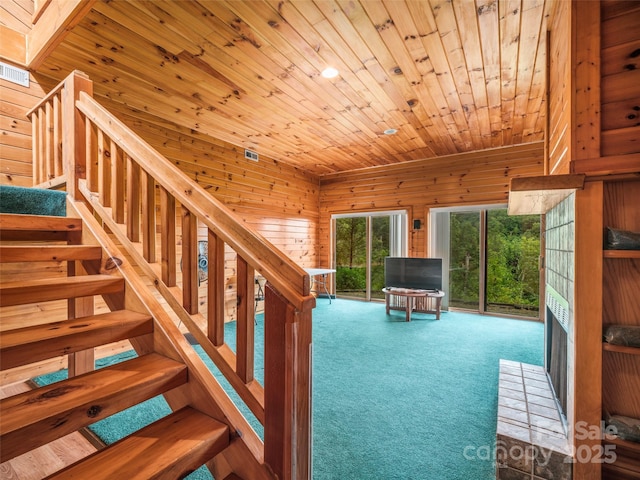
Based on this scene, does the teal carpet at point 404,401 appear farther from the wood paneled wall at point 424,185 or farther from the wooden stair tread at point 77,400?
the wood paneled wall at point 424,185

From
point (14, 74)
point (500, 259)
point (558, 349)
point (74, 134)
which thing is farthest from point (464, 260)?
point (14, 74)

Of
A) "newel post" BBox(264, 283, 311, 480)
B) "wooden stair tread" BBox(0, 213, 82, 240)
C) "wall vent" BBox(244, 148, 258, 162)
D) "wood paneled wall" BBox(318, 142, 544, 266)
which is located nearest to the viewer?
"newel post" BBox(264, 283, 311, 480)

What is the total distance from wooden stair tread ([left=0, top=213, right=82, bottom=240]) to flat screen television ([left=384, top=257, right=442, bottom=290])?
4446 millimetres

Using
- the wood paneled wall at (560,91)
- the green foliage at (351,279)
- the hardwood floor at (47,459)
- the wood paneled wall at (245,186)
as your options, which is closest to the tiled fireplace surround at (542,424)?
the wood paneled wall at (560,91)

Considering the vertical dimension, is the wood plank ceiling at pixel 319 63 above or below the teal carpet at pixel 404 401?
above

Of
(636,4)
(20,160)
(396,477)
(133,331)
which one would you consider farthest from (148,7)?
(396,477)

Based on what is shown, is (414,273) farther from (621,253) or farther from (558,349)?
(621,253)

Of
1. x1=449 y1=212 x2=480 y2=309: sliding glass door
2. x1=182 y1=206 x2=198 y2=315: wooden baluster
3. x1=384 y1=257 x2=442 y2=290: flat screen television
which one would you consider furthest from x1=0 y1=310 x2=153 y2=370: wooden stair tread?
x1=449 y1=212 x2=480 y2=309: sliding glass door

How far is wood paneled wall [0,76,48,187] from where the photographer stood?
255 centimetres

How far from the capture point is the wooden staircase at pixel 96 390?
946mm

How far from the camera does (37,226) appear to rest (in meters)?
1.61

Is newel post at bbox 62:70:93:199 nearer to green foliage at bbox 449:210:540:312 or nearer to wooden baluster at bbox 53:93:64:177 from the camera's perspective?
wooden baluster at bbox 53:93:64:177

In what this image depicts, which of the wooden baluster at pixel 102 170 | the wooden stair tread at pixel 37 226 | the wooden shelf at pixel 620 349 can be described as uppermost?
the wooden baluster at pixel 102 170

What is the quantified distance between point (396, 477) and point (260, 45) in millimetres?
3018
